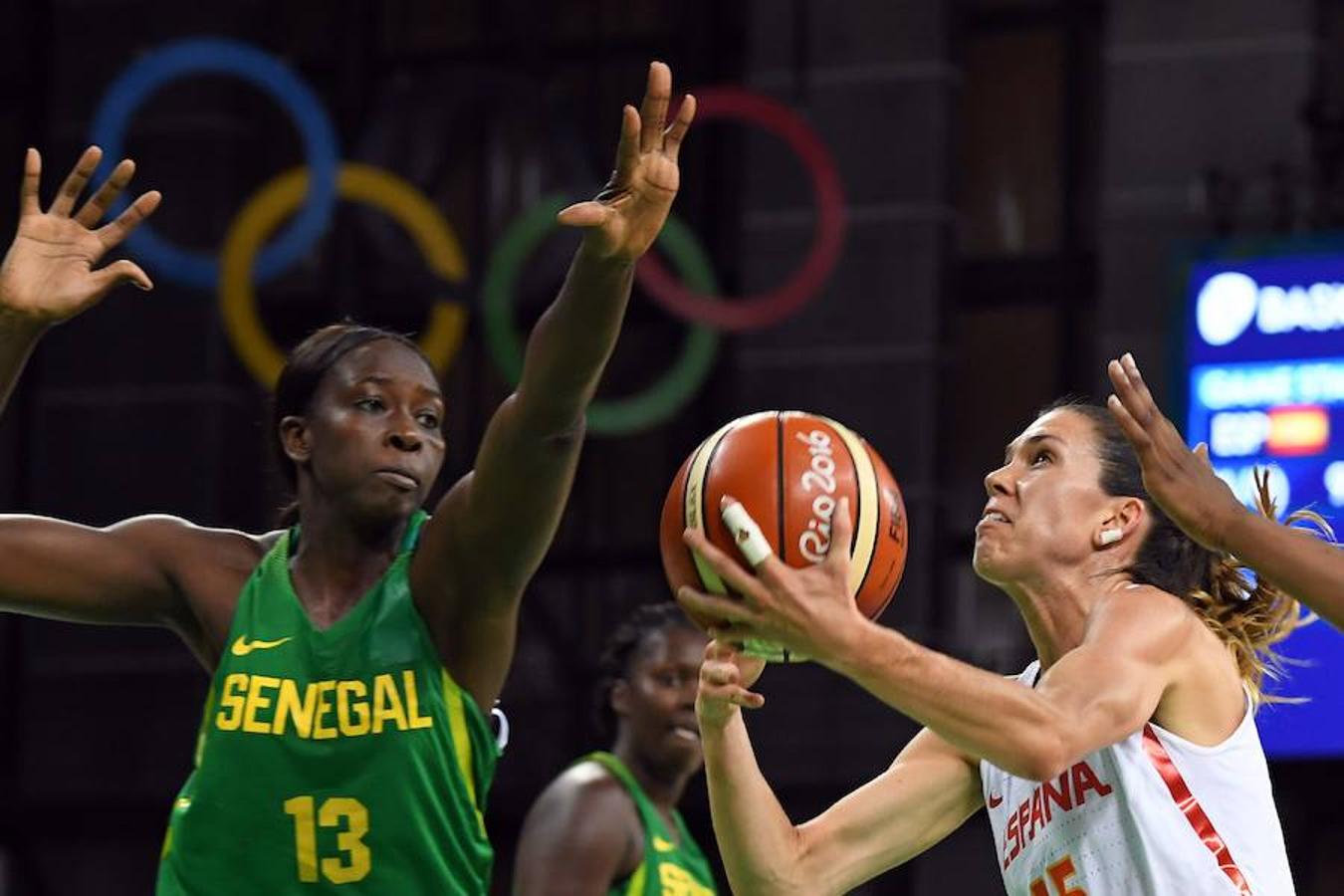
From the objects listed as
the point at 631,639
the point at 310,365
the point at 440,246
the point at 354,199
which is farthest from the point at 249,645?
the point at 354,199

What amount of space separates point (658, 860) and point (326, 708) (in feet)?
8.22

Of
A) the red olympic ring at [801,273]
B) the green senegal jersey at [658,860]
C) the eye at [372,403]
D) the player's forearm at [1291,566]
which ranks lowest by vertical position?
the green senegal jersey at [658,860]

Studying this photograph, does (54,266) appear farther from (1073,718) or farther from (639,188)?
(1073,718)

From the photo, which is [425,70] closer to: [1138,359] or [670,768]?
[1138,359]

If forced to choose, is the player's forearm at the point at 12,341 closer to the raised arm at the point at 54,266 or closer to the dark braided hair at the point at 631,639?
the raised arm at the point at 54,266

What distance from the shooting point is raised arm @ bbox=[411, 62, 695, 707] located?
3816 mm

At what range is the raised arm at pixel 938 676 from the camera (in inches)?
140

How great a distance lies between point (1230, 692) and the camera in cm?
425

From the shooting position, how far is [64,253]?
4.36 meters

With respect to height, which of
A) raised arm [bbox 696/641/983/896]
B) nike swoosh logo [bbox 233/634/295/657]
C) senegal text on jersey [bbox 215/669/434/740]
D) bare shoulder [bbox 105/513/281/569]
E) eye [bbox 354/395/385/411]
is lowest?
raised arm [bbox 696/641/983/896]

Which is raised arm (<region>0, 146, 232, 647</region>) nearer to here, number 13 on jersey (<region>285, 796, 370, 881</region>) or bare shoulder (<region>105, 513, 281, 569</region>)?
bare shoulder (<region>105, 513, 281, 569</region>)

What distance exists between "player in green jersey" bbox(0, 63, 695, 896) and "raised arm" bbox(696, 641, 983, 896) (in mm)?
393

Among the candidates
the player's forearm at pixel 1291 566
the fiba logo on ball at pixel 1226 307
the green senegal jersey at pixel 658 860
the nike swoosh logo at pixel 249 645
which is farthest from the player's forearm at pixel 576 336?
the fiba logo on ball at pixel 1226 307

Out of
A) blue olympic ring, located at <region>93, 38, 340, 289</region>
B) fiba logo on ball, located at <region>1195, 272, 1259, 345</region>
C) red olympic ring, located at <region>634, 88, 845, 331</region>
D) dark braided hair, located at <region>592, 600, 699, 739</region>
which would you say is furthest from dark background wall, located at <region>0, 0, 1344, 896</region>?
dark braided hair, located at <region>592, 600, 699, 739</region>
